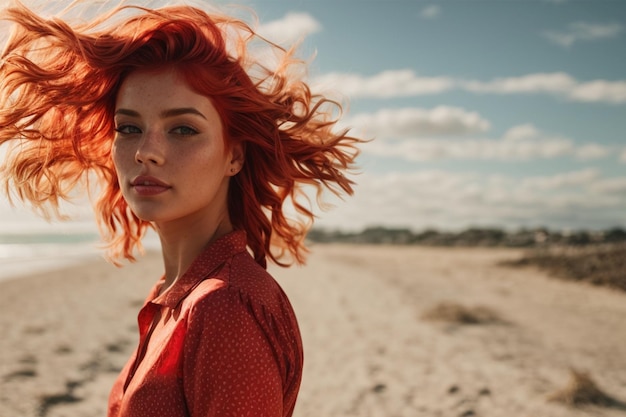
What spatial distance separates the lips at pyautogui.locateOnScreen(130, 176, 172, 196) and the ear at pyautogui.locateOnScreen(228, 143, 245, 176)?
0.27 m

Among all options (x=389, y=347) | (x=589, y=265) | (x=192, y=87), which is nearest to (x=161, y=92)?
(x=192, y=87)

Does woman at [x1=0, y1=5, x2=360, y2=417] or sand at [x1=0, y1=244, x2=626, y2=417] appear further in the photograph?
sand at [x1=0, y1=244, x2=626, y2=417]

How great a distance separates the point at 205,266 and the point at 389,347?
7.10 m

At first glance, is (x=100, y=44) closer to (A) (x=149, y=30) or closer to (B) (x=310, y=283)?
(A) (x=149, y=30)

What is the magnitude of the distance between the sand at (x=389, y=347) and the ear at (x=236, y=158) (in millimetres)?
4258

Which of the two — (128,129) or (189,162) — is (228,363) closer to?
(189,162)

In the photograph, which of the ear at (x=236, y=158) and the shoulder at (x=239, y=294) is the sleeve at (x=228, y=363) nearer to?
the shoulder at (x=239, y=294)

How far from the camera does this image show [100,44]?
2127 millimetres

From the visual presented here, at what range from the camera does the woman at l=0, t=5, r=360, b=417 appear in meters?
1.51

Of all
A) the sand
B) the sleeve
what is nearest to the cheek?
the sleeve

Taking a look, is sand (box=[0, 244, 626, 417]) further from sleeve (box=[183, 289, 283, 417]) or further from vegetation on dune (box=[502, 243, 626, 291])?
sleeve (box=[183, 289, 283, 417])

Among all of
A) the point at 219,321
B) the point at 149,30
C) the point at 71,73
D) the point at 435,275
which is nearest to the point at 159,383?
the point at 219,321

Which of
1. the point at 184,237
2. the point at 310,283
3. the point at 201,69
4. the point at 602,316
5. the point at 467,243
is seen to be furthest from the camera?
the point at 467,243

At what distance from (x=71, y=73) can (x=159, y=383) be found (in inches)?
51.4
